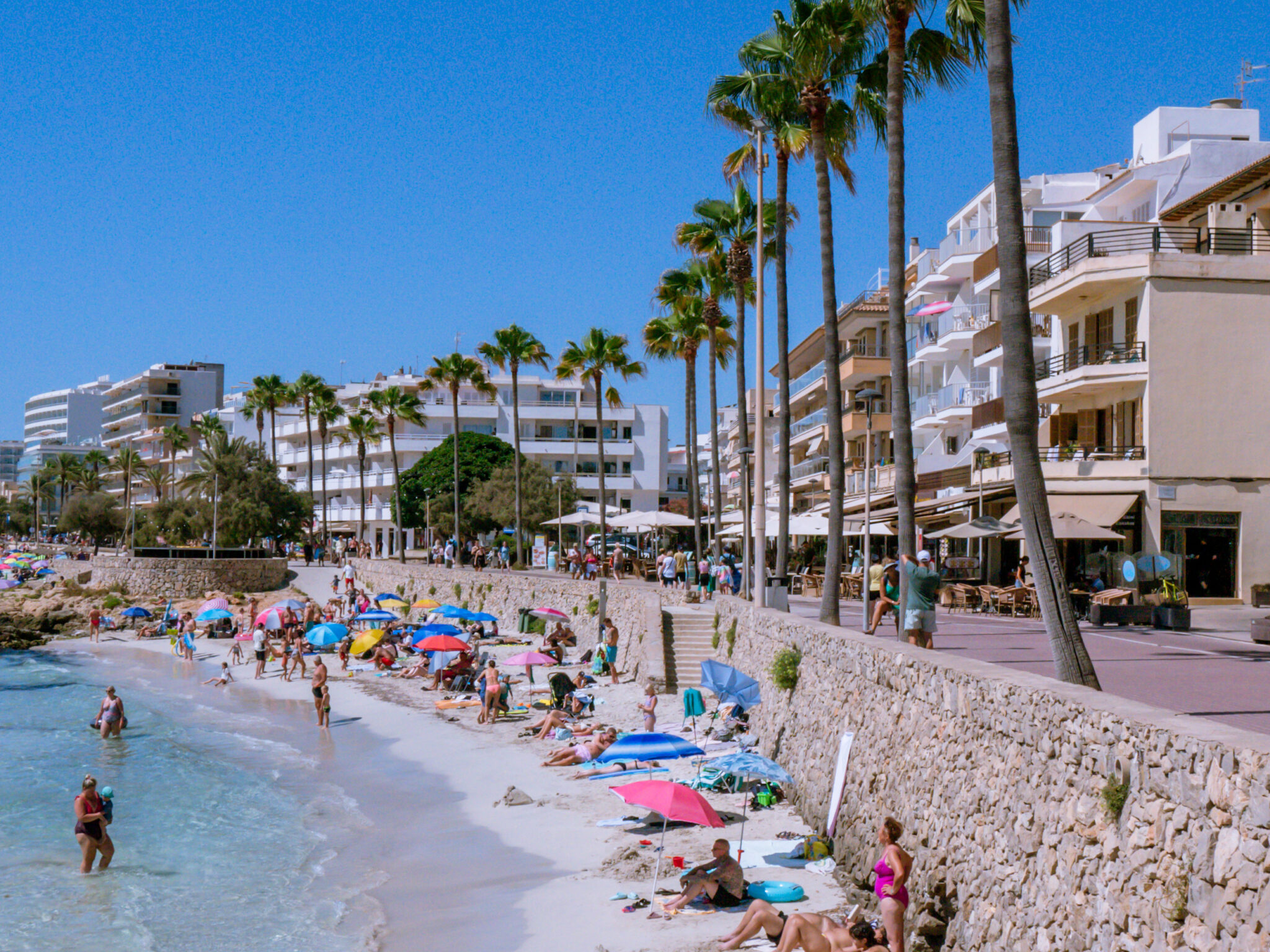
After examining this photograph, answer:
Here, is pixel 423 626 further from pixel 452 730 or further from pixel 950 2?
pixel 950 2

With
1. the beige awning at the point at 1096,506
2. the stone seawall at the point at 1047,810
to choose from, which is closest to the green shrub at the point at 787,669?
the stone seawall at the point at 1047,810

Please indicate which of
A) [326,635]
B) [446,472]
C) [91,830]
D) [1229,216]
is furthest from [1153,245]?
[446,472]

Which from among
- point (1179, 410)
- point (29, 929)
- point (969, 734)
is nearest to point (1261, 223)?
point (1179, 410)

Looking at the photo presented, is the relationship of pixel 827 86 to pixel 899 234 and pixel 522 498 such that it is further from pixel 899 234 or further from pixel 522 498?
pixel 522 498

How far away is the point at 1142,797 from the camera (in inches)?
268

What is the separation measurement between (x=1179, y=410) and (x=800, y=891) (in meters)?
21.3

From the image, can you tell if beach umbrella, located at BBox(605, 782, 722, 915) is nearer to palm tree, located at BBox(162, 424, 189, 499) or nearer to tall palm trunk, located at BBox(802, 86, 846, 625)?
tall palm trunk, located at BBox(802, 86, 846, 625)

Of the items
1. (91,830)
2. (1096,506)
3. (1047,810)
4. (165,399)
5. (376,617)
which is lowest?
(91,830)

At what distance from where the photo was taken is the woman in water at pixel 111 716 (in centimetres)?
2767

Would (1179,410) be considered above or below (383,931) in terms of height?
above

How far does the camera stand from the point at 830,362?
2003 cm

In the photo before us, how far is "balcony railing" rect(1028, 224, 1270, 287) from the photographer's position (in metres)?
28.6

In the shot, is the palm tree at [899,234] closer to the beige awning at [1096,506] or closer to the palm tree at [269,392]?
the beige awning at [1096,506]

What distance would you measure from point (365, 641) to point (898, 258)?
984 inches
